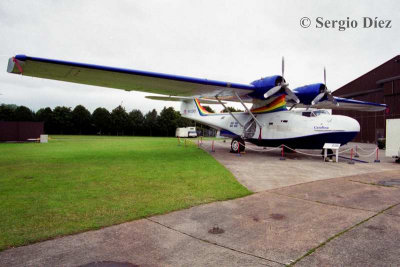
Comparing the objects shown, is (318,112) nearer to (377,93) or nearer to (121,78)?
(121,78)

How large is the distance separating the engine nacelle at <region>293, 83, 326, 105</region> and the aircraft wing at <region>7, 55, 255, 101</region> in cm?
329

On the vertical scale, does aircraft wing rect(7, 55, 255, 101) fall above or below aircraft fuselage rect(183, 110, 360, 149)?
Answer: above

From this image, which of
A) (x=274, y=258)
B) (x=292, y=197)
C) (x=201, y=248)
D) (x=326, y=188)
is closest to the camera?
(x=274, y=258)

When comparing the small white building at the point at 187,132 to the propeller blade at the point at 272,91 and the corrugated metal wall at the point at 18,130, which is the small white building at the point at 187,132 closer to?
the corrugated metal wall at the point at 18,130

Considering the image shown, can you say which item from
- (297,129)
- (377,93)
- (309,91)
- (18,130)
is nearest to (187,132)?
(18,130)

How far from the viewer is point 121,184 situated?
Result: 22.7 feet

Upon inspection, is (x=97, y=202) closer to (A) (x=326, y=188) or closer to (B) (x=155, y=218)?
(B) (x=155, y=218)

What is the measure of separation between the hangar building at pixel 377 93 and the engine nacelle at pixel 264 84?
1894 centimetres

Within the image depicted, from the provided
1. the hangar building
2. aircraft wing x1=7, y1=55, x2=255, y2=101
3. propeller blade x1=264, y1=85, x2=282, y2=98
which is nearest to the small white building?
the hangar building

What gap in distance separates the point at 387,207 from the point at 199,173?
203 inches

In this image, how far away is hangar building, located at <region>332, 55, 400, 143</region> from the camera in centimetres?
2836

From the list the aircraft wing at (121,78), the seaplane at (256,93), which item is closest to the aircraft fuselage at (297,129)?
the seaplane at (256,93)

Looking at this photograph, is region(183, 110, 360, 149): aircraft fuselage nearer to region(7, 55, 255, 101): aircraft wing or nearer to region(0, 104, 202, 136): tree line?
region(7, 55, 255, 101): aircraft wing

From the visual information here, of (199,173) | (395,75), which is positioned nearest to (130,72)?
(199,173)
